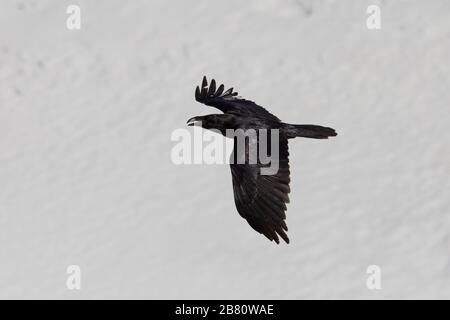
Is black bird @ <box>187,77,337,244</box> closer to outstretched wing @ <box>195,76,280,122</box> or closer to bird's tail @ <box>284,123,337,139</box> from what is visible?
bird's tail @ <box>284,123,337,139</box>

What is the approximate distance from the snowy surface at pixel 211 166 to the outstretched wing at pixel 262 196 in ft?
9.79

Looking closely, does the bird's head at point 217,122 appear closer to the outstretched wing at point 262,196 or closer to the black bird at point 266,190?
the black bird at point 266,190

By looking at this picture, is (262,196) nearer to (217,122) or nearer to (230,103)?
(217,122)

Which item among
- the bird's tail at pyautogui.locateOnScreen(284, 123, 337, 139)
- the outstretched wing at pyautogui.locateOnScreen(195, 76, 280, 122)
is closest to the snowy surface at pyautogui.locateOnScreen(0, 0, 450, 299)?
the outstretched wing at pyautogui.locateOnScreen(195, 76, 280, 122)

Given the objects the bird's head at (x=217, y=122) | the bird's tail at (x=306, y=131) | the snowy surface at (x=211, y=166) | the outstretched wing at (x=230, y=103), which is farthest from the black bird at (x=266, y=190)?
the snowy surface at (x=211, y=166)

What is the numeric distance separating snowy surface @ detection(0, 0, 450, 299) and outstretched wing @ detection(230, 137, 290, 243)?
9.79 ft

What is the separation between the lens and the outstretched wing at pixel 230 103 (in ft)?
48.0

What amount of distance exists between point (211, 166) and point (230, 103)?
3.58 meters

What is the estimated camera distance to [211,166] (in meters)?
18.7

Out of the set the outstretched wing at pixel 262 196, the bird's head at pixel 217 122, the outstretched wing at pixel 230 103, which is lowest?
the outstretched wing at pixel 262 196

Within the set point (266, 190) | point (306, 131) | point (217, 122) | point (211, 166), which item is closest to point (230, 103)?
point (217, 122)

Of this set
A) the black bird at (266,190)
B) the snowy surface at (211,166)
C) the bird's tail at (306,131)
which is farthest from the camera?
the snowy surface at (211,166)

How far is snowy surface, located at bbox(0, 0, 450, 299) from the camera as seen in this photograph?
639 inches

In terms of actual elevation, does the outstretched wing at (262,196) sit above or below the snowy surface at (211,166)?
below
